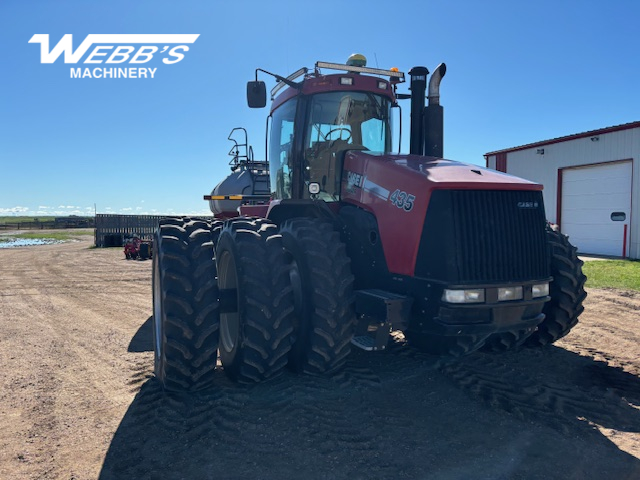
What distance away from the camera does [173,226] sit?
15.5 feet

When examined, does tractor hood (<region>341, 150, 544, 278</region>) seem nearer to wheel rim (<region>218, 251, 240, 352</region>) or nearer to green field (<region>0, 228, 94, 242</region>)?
wheel rim (<region>218, 251, 240, 352</region>)

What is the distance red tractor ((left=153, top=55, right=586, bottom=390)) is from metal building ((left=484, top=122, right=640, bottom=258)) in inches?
597

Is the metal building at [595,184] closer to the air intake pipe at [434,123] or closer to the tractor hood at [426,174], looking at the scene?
the air intake pipe at [434,123]

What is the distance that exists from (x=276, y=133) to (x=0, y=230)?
5808 centimetres

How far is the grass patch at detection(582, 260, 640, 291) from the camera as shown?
11219 mm

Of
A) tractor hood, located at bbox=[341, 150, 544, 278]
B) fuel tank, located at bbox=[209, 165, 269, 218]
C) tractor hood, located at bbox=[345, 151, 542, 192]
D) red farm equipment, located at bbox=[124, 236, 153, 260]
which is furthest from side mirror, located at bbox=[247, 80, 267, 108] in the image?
red farm equipment, located at bbox=[124, 236, 153, 260]

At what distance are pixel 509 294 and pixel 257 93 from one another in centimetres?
327

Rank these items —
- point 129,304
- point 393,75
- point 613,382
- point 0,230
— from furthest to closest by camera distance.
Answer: point 0,230
point 129,304
point 393,75
point 613,382

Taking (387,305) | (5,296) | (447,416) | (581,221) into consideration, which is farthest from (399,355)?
(581,221)

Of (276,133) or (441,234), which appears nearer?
(441,234)

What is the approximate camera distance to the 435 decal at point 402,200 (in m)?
4.07

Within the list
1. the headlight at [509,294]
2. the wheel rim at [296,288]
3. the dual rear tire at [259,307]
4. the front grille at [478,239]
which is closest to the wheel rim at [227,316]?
the dual rear tire at [259,307]

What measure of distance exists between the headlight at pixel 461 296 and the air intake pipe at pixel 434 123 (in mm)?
2200

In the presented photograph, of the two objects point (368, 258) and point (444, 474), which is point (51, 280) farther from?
point (444, 474)
